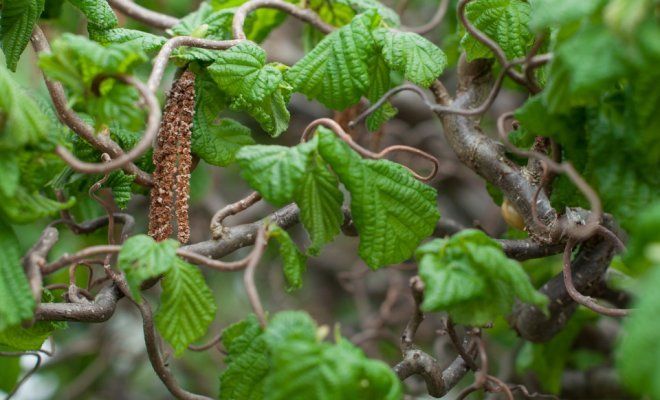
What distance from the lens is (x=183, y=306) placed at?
2.44 feet

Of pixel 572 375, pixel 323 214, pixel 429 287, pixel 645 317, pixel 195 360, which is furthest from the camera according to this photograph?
pixel 195 360

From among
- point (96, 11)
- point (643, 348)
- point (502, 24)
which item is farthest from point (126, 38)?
point (643, 348)

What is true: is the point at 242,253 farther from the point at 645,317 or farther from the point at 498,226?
the point at 645,317

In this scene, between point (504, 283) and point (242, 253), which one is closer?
point (504, 283)

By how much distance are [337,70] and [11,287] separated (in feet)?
1.50

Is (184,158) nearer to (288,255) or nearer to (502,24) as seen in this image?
(288,255)

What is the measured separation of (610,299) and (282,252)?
67cm

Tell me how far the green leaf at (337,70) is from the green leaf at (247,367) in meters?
0.31

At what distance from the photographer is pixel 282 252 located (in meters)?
0.77

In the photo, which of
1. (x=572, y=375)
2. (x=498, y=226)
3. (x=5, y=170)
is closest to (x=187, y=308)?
(x=5, y=170)

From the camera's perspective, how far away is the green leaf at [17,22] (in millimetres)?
A: 898

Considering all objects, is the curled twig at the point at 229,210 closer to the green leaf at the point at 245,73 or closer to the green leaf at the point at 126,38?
the green leaf at the point at 245,73

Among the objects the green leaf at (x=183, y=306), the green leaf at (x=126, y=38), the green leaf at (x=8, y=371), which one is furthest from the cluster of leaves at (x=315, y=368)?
the green leaf at (x=8, y=371)

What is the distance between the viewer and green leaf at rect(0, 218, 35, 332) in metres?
0.68
